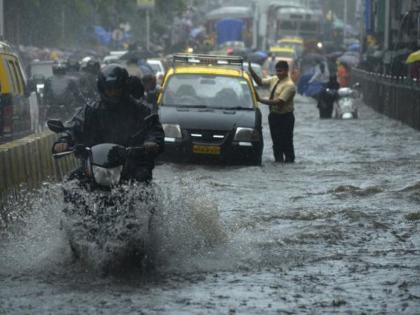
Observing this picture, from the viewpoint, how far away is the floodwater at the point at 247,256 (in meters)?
8.62

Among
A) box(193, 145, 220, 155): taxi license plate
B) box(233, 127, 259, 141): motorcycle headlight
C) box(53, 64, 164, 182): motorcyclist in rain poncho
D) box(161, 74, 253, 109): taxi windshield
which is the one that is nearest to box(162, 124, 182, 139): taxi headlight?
box(193, 145, 220, 155): taxi license plate

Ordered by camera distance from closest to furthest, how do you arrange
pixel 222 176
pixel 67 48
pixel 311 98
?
pixel 222 176
pixel 311 98
pixel 67 48

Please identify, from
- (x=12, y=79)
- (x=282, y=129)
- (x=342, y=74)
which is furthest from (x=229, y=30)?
(x=12, y=79)

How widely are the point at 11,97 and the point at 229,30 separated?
7301 centimetres

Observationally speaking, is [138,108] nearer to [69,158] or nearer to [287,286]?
[287,286]

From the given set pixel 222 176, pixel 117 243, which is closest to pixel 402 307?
pixel 117 243

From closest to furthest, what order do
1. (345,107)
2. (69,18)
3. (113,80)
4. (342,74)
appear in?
(113,80) → (345,107) → (342,74) → (69,18)

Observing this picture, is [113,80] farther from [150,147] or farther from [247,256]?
[247,256]

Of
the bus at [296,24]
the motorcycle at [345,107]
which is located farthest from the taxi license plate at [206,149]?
the bus at [296,24]

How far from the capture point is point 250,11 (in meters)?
91.2

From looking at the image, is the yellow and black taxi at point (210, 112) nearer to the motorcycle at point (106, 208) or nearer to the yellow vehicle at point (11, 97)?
the yellow vehicle at point (11, 97)

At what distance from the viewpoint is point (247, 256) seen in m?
10.8

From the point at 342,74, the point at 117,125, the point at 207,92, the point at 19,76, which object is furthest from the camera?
the point at 342,74

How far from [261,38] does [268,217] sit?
7003 cm
